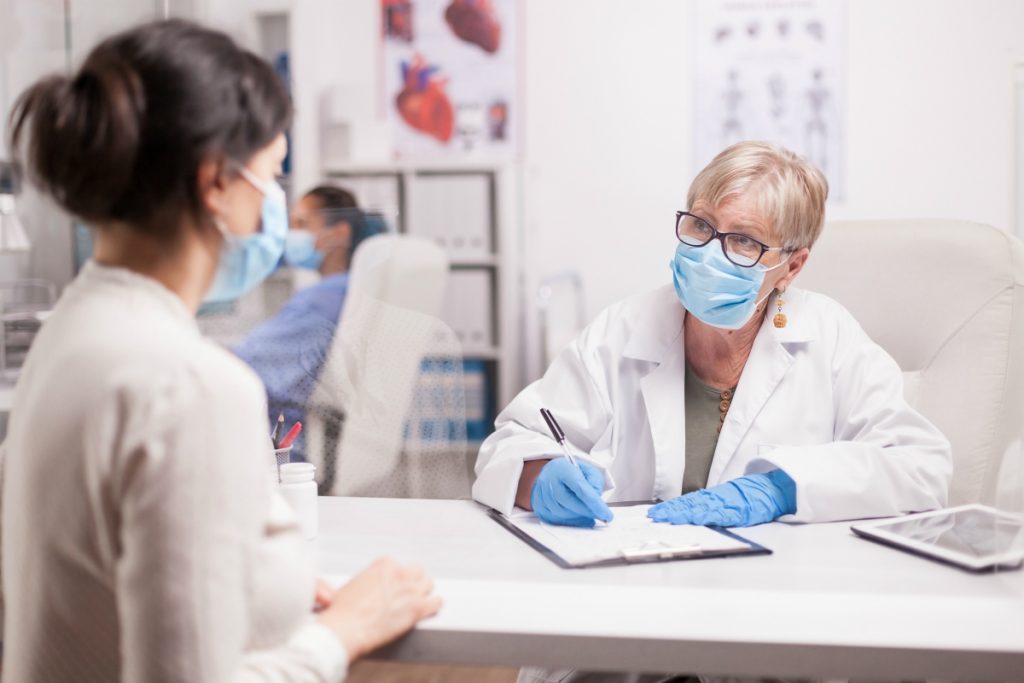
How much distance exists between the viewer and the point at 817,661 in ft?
2.86

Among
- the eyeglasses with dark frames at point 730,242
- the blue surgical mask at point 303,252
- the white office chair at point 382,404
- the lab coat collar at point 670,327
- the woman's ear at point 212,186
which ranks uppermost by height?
the woman's ear at point 212,186

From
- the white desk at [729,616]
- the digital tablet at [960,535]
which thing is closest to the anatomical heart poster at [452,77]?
the digital tablet at [960,535]

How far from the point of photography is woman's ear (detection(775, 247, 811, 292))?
1.56 metres

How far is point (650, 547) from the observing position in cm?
109

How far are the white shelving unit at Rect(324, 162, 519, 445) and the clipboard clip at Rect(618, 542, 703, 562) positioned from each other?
2.52 metres

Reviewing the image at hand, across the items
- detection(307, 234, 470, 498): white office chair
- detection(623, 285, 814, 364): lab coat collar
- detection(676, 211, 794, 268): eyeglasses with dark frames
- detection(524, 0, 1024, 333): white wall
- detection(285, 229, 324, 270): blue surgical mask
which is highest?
detection(524, 0, 1024, 333): white wall

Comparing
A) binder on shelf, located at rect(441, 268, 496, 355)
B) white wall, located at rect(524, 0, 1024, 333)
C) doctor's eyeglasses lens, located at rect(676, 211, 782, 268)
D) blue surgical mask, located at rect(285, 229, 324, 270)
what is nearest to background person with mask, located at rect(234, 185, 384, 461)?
blue surgical mask, located at rect(285, 229, 324, 270)

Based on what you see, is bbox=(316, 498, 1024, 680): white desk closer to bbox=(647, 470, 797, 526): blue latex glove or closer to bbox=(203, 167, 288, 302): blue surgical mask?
bbox=(647, 470, 797, 526): blue latex glove

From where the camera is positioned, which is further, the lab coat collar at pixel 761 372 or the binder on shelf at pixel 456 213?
the binder on shelf at pixel 456 213

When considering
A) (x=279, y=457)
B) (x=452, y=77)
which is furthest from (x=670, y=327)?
(x=452, y=77)

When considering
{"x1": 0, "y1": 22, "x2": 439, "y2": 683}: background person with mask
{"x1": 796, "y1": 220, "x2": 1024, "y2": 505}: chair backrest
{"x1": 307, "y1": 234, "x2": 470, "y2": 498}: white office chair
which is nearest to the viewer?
{"x1": 0, "y1": 22, "x2": 439, "y2": 683}: background person with mask

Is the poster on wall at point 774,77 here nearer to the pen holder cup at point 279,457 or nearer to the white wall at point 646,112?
the white wall at point 646,112

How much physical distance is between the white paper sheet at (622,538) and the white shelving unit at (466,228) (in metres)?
2.35

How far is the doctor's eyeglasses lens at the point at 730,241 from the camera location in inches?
58.7
